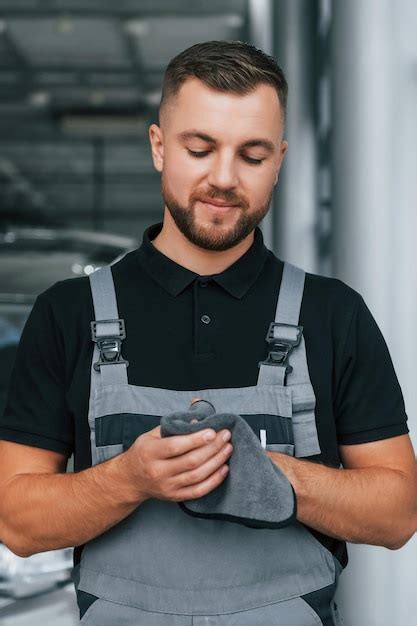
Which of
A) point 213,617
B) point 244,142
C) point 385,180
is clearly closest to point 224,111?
point 244,142

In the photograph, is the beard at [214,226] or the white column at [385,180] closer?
the beard at [214,226]

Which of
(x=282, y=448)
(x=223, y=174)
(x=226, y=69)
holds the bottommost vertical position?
(x=282, y=448)

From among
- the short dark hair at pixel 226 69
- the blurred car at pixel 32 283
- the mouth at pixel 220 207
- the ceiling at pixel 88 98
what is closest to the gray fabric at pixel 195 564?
the mouth at pixel 220 207

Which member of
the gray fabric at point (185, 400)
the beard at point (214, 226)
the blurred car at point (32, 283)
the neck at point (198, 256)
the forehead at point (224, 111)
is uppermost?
the forehead at point (224, 111)

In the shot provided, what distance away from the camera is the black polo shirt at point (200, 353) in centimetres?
134

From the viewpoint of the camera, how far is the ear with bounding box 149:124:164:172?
142 centimetres

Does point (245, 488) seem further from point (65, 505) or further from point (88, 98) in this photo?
point (88, 98)

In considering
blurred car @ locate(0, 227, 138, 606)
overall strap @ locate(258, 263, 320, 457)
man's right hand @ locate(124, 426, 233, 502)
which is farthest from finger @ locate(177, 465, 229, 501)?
blurred car @ locate(0, 227, 138, 606)

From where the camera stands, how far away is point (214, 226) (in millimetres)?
1354

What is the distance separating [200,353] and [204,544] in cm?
23

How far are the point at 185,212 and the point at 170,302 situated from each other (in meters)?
0.12

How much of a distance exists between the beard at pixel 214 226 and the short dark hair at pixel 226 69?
0.44 ft

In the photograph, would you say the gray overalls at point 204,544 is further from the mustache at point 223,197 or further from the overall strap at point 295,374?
the mustache at point 223,197

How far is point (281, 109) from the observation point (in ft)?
4.58
